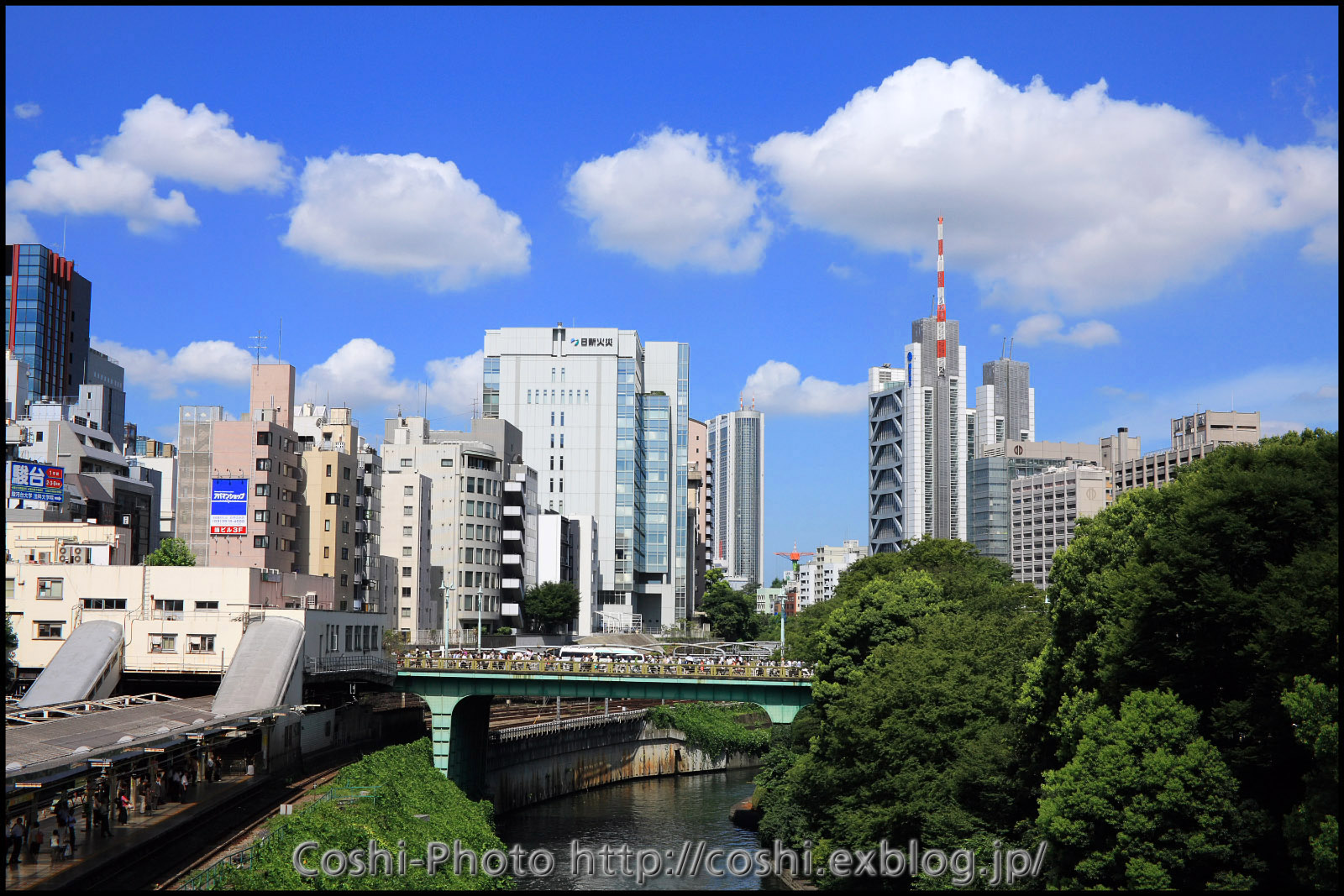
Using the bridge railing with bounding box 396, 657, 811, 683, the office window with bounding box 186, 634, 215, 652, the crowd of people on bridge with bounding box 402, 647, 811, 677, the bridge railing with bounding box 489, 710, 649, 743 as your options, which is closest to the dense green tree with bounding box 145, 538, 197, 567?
the office window with bounding box 186, 634, 215, 652

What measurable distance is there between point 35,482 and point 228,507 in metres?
14.8

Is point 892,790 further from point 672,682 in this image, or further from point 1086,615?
point 672,682

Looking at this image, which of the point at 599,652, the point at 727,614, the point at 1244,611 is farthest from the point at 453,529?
the point at 1244,611

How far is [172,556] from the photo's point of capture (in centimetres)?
9431

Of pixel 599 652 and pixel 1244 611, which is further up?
pixel 1244 611

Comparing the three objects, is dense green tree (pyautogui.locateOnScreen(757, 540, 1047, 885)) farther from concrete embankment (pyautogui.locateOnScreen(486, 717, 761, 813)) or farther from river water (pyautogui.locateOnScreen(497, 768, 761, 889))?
concrete embankment (pyautogui.locateOnScreen(486, 717, 761, 813))

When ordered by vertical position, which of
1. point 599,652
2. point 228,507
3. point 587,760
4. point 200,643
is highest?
point 228,507

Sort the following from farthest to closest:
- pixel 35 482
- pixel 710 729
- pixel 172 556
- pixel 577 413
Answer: pixel 577 413
pixel 710 729
pixel 35 482
pixel 172 556

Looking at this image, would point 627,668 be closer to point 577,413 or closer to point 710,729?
point 710,729

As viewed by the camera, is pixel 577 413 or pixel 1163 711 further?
pixel 577 413

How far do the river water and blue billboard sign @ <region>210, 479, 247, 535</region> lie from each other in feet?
110

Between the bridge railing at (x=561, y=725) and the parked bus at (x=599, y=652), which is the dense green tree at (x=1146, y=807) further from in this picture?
the parked bus at (x=599, y=652)

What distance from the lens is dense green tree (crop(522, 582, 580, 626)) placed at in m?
146

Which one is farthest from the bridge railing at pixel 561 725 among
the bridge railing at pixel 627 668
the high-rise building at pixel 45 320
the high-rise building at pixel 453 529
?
the high-rise building at pixel 45 320
